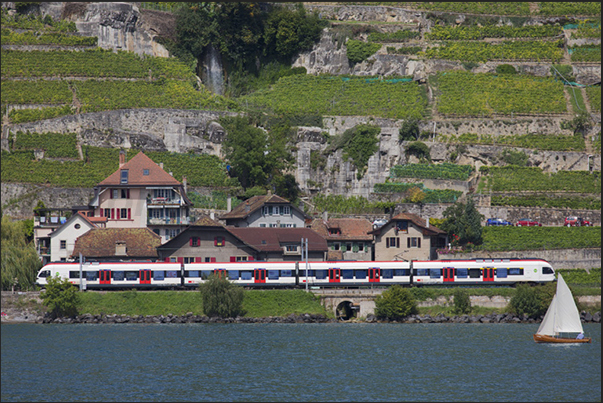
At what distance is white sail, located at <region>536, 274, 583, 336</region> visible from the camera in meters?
59.9

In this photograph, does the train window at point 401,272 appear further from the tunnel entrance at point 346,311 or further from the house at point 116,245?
the house at point 116,245

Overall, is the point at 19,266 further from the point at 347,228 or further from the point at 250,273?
the point at 347,228

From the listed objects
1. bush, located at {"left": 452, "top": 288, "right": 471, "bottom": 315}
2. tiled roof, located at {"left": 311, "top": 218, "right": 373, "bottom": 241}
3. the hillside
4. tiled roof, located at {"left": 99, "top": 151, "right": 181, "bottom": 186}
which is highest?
the hillside

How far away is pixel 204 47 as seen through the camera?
106125mm

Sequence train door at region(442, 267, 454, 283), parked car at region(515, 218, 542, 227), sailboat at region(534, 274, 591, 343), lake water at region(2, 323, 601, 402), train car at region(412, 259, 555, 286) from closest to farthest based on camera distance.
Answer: lake water at region(2, 323, 601, 402), sailboat at region(534, 274, 591, 343), train car at region(412, 259, 555, 286), train door at region(442, 267, 454, 283), parked car at region(515, 218, 542, 227)

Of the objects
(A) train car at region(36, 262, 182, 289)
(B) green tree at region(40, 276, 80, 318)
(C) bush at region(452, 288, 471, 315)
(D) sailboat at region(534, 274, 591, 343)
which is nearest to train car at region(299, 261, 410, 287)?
(C) bush at region(452, 288, 471, 315)

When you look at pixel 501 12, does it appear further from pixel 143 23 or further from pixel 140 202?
pixel 140 202

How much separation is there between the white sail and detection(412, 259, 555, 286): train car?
10.9 metres

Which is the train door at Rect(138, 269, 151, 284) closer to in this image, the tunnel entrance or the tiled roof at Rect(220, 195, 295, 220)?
the tiled roof at Rect(220, 195, 295, 220)

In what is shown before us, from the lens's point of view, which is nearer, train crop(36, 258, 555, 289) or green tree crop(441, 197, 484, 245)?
train crop(36, 258, 555, 289)

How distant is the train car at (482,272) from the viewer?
234 feet

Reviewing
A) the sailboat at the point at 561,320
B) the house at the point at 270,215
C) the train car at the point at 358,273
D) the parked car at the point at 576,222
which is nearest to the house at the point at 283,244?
the house at the point at 270,215

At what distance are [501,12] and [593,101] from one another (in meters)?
18.9

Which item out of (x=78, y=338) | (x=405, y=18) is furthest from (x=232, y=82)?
(x=78, y=338)
